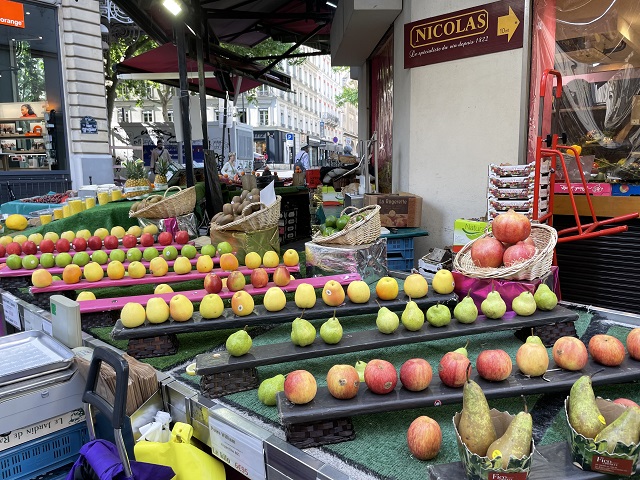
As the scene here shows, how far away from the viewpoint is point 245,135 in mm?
22500

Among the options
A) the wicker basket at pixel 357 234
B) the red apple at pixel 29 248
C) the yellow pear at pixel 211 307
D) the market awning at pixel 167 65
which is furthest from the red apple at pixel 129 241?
the market awning at pixel 167 65

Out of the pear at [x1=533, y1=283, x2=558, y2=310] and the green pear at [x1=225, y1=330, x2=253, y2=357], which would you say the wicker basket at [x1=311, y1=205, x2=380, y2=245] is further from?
the green pear at [x1=225, y1=330, x2=253, y2=357]

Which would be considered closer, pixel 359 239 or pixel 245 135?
pixel 359 239

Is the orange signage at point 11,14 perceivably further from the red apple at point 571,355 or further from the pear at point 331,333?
the red apple at point 571,355

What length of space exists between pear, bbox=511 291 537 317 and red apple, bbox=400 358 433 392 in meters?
0.87

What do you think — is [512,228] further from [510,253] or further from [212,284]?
[212,284]

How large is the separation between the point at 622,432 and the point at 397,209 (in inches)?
177

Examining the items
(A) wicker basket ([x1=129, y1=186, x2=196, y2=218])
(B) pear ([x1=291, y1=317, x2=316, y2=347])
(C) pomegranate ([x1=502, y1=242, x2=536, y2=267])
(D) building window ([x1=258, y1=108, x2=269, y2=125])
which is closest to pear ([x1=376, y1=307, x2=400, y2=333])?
(B) pear ([x1=291, y1=317, x2=316, y2=347])

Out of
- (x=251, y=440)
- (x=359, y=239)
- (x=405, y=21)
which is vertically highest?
(x=405, y=21)

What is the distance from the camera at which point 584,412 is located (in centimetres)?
128

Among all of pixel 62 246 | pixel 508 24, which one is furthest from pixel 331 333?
pixel 508 24

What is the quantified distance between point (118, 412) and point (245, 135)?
72.4 feet

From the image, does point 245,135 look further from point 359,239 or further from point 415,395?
point 415,395

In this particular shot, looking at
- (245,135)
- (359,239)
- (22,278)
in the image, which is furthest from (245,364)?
(245,135)
